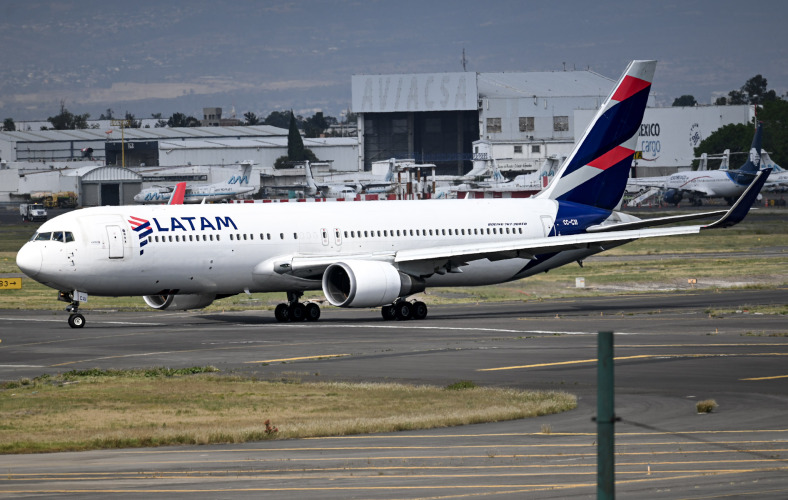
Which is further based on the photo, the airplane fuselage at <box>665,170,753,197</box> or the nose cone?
the airplane fuselage at <box>665,170,753,197</box>

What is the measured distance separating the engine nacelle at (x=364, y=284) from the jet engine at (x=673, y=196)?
11421cm

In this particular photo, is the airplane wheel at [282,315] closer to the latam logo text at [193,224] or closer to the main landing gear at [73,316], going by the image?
the latam logo text at [193,224]

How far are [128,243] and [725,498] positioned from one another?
3151cm

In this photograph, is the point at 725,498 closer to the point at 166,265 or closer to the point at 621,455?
the point at 621,455

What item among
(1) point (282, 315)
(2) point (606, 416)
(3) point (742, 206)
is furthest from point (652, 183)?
(2) point (606, 416)

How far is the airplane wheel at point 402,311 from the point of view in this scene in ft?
154

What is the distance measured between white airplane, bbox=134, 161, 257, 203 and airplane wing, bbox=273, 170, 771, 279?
116 meters

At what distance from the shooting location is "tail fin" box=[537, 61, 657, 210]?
52.7 meters

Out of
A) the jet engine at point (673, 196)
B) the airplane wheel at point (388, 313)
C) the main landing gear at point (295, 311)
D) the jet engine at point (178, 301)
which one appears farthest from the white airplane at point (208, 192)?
the airplane wheel at point (388, 313)

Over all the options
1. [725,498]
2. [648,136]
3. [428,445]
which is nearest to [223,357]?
[428,445]

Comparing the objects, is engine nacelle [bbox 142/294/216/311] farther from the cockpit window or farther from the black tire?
the black tire

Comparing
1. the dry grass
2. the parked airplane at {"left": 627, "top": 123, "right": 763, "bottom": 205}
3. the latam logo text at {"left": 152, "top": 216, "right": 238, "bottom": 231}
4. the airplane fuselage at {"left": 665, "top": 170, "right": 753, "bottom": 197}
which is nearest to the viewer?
the dry grass

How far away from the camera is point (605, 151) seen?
5294 centimetres

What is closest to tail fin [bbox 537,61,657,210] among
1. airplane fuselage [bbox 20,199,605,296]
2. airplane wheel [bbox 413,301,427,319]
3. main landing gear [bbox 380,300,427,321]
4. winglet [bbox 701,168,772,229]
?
airplane fuselage [bbox 20,199,605,296]
